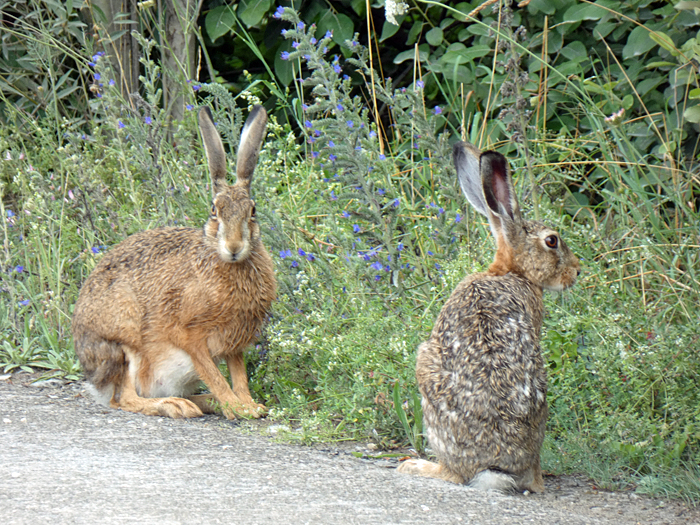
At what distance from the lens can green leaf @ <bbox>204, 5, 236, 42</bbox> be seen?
7.19 metres

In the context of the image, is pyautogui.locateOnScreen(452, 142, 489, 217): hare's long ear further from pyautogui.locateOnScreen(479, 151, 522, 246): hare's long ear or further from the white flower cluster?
the white flower cluster

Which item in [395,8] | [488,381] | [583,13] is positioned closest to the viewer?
[488,381]

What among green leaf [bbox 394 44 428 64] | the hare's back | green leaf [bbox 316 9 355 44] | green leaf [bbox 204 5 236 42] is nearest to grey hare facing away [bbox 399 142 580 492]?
the hare's back

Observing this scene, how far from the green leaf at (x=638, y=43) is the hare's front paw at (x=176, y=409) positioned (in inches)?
138

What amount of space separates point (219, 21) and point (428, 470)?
4614 millimetres

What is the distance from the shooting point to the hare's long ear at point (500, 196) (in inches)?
165

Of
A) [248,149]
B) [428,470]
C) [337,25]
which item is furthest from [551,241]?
[337,25]

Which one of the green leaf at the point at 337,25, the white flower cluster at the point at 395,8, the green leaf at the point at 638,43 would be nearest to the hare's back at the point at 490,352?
the white flower cluster at the point at 395,8

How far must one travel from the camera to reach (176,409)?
4.99 m

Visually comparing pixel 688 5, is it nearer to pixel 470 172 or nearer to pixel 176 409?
pixel 470 172

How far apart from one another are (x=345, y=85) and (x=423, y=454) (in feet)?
7.28

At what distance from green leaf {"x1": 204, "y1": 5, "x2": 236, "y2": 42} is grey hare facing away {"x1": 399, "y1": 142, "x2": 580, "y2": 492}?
3.69m

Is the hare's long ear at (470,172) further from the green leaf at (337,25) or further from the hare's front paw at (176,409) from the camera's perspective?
the green leaf at (337,25)

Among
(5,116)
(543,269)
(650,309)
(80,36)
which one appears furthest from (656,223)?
(5,116)
